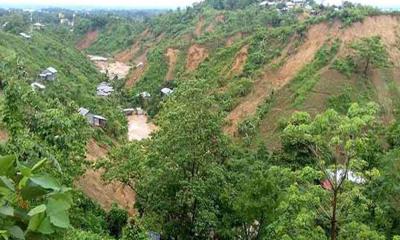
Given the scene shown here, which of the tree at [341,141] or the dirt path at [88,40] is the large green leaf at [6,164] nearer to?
the tree at [341,141]

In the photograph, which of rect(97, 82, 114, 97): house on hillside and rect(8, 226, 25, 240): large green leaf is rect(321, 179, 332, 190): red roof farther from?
rect(97, 82, 114, 97): house on hillside

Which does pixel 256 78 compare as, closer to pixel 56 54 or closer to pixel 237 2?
pixel 56 54

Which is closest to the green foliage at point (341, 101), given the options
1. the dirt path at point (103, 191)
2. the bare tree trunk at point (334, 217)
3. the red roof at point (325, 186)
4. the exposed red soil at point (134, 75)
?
the dirt path at point (103, 191)

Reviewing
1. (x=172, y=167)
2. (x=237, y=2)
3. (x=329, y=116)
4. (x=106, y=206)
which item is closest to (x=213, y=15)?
(x=237, y=2)

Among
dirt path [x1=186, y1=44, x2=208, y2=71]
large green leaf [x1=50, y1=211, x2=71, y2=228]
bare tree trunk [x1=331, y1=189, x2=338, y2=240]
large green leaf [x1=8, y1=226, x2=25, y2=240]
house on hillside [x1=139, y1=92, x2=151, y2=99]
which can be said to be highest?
large green leaf [x1=50, y1=211, x2=71, y2=228]

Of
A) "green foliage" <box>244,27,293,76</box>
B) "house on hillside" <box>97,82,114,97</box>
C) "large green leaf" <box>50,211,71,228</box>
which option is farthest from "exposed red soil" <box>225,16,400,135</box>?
"large green leaf" <box>50,211,71,228</box>

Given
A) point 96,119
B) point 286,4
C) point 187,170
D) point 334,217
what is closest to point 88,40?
point 286,4

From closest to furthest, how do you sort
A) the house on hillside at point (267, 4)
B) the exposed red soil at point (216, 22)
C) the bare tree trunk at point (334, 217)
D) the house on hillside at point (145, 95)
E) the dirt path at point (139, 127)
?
the bare tree trunk at point (334, 217) → the dirt path at point (139, 127) → the house on hillside at point (145, 95) → the house on hillside at point (267, 4) → the exposed red soil at point (216, 22)
